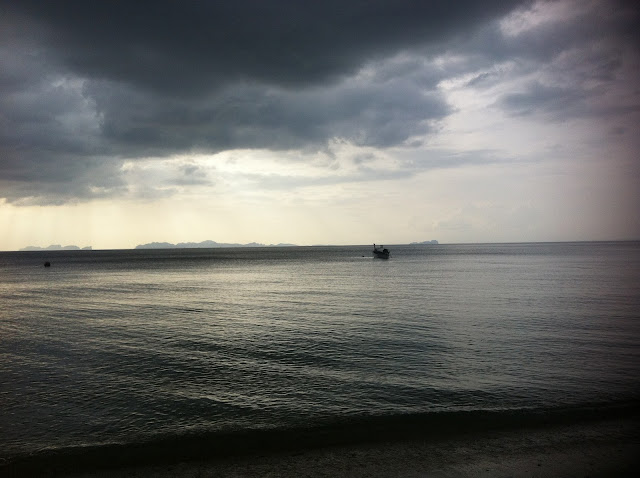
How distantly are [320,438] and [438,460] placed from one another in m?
3.82

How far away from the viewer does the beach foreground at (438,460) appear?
11141 millimetres

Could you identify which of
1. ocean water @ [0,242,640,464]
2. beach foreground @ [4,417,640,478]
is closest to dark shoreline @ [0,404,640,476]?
beach foreground @ [4,417,640,478]

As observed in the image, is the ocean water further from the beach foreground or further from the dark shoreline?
the beach foreground

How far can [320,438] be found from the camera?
13305 mm

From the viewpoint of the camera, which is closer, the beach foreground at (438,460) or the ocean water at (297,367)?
the beach foreground at (438,460)

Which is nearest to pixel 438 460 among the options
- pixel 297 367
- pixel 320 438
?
pixel 320 438

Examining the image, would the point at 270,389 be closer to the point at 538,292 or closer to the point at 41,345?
the point at 41,345

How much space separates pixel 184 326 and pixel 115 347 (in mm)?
7442

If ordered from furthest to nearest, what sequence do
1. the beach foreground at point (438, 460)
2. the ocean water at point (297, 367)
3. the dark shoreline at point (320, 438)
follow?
the ocean water at point (297, 367), the dark shoreline at point (320, 438), the beach foreground at point (438, 460)

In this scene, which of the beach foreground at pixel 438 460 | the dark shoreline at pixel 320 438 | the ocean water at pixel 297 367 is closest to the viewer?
the beach foreground at pixel 438 460

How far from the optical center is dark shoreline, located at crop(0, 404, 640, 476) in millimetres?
12148

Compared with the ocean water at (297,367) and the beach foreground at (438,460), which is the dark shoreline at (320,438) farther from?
the ocean water at (297,367)

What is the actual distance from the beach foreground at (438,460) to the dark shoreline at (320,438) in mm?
103

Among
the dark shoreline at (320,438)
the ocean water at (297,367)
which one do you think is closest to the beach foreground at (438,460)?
the dark shoreline at (320,438)
